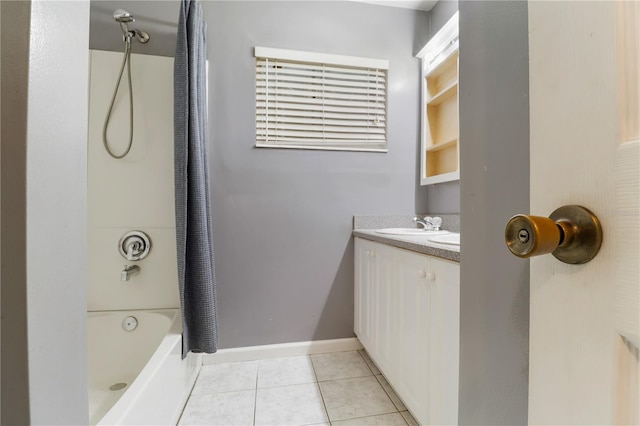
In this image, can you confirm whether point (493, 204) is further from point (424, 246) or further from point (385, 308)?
point (385, 308)

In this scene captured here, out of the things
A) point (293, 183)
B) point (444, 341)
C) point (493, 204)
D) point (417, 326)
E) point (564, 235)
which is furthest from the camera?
point (293, 183)

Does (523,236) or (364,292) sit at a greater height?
(523,236)

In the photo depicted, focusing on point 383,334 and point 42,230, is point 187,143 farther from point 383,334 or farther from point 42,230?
point 383,334

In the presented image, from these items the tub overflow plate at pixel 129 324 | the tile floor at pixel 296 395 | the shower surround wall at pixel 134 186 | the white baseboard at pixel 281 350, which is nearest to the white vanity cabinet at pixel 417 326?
the tile floor at pixel 296 395

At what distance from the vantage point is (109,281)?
5.32 ft

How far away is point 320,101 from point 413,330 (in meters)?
1.55

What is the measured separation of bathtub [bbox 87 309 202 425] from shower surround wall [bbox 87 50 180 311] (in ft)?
0.41

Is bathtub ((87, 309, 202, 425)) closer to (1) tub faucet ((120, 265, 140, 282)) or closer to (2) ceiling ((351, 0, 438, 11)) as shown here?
(1) tub faucet ((120, 265, 140, 282))

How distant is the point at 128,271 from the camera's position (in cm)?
153

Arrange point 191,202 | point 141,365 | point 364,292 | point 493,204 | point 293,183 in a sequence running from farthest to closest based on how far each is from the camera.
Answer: point 293,183 → point 364,292 → point 141,365 → point 191,202 → point 493,204

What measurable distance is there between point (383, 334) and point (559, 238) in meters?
1.31

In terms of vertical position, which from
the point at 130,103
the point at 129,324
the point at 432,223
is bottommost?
the point at 129,324

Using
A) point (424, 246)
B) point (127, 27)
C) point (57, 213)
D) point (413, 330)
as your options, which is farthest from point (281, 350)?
point (127, 27)

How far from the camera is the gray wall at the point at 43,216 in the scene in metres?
0.31
